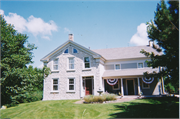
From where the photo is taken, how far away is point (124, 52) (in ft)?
81.9

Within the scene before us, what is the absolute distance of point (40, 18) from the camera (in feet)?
44.4

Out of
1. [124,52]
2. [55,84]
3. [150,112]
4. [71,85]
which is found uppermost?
[124,52]

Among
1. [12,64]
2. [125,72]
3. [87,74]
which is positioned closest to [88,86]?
[87,74]

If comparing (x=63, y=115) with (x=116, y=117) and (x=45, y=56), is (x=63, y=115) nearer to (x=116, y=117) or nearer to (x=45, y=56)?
(x=116, y=117)

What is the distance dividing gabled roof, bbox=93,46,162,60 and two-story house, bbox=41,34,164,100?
15cm

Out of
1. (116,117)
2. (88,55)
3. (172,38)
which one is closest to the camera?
(116,117)

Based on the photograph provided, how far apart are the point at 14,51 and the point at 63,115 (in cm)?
931

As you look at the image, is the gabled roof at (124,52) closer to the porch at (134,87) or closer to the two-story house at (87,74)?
the two-story house at (87,74)

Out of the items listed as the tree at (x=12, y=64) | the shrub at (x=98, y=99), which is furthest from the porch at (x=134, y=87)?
the tree at (x=12, y=64)

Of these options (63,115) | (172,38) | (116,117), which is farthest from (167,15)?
(63,115)

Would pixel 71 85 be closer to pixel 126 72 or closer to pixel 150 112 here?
pixel 126 72

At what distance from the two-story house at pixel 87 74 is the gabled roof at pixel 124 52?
0.15 m

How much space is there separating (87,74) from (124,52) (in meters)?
7.85

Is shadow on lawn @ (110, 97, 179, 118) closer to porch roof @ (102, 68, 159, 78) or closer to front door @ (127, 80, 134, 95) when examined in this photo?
porch roof @ (102, 68, 159, 78)
